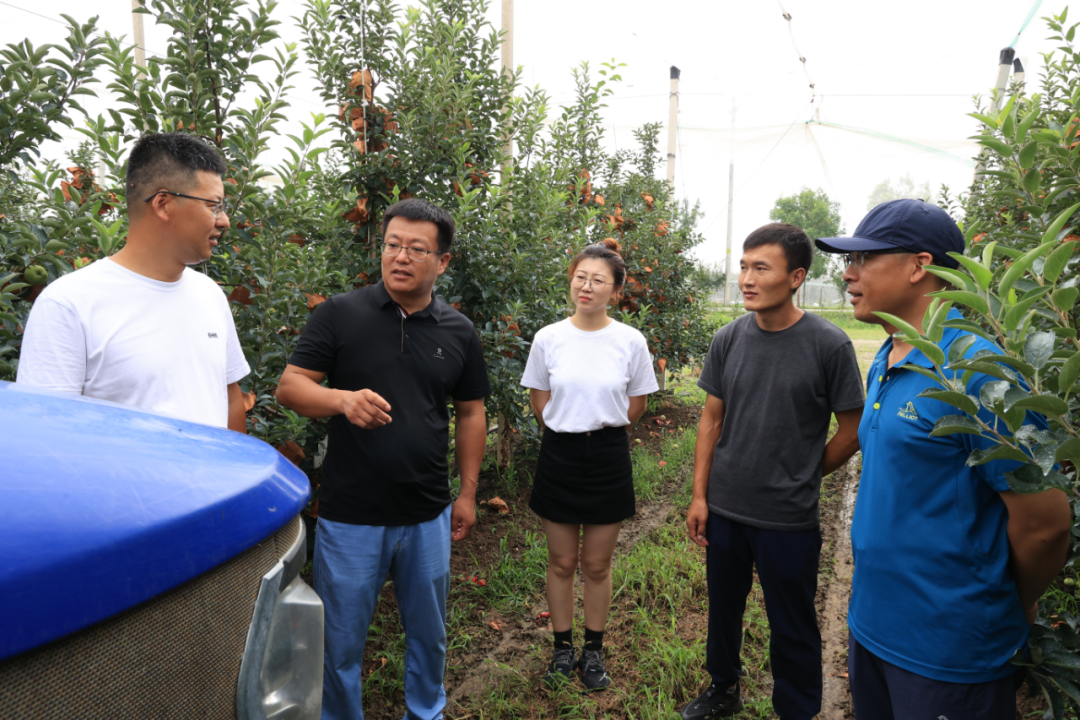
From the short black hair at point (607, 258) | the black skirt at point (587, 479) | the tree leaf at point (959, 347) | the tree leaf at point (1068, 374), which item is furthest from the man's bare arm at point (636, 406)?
the tree leaf at point (1068, 374)

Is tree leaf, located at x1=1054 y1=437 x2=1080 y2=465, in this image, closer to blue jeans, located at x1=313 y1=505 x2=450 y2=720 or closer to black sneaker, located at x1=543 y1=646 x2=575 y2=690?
blue jeans, located at x1=313 y1=505 x2=450 y2=720

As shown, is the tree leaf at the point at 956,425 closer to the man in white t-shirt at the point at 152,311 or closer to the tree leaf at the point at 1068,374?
the tree leaf at the point at 1068,374

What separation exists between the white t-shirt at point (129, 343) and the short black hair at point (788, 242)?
2000mm

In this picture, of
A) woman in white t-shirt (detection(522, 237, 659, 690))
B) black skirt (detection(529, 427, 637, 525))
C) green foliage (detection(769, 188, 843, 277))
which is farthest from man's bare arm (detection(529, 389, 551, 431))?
green foliage (detection(769, 188, 843, 277))

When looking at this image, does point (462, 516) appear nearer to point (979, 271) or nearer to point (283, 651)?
point (283, 651)

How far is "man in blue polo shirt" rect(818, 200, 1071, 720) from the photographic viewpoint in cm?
153

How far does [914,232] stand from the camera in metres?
1.80

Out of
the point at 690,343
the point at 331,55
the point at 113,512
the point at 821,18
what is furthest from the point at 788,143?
the point at 113,512

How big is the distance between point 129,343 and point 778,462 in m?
A: 2.21

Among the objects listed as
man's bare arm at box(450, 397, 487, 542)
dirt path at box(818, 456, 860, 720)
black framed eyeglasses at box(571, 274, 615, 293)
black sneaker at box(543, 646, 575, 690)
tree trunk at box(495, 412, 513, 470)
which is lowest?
dirt path at box(818, 456, 860, 720)

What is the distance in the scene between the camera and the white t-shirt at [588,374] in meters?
2.79

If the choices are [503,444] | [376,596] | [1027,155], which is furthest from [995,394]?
[503,444]

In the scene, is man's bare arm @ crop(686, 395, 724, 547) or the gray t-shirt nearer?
the gray t-shirt

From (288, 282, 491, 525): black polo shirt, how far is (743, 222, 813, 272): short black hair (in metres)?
1.32
